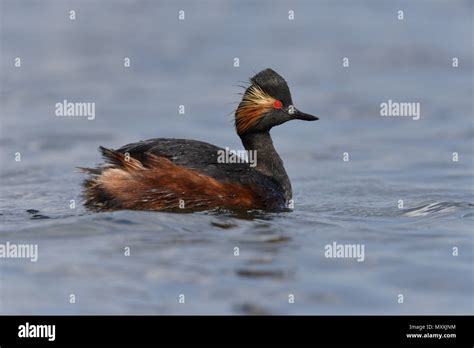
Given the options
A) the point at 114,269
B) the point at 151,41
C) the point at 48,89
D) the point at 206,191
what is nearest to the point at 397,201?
the point at 206,191

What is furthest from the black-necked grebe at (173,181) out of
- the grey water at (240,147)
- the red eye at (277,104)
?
the red eye at (277,104)

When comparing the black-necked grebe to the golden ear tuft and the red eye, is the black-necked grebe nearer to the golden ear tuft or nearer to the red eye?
the golden ear tuft

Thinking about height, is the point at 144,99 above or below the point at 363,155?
above

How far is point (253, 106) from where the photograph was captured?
11.6m

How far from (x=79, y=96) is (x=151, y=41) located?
3480mm

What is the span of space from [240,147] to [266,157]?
4273mm

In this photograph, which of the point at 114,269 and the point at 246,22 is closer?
the point at 114,269

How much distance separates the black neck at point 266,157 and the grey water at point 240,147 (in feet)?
1.45

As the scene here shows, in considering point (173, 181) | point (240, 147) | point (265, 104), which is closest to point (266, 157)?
point (265, 104)

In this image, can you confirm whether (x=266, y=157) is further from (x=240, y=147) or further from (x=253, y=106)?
(x=240, y=147)

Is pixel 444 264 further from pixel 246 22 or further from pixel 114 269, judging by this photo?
pixel 246 22

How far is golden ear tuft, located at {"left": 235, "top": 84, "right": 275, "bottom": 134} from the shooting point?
11.5 metres

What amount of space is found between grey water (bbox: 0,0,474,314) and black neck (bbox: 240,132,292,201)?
1.45 feet

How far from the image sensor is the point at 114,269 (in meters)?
9.09
